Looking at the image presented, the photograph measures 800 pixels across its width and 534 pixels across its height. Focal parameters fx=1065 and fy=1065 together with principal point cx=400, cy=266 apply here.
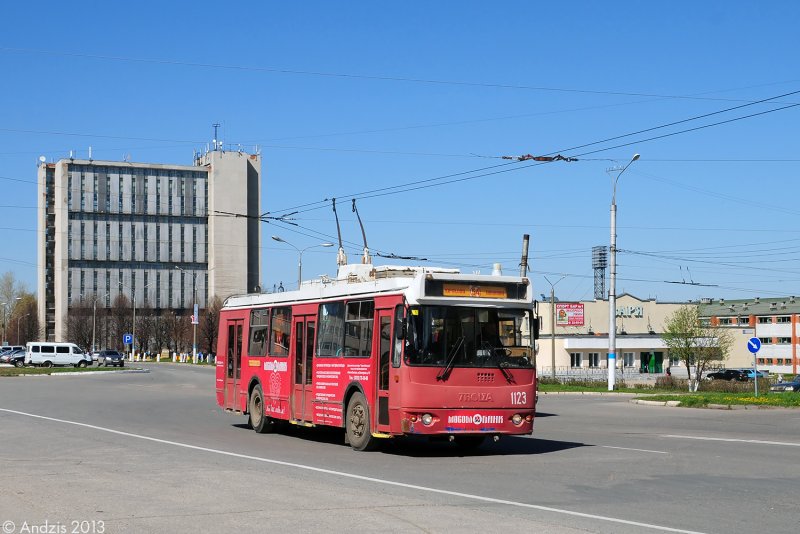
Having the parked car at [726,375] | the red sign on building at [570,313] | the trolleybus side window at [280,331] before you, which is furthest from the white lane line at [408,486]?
the red sign on building at [570,313]

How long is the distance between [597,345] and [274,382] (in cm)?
8803

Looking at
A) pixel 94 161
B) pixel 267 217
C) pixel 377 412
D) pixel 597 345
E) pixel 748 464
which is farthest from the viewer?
pixel 94 161

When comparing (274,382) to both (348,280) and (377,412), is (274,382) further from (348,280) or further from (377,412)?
(377,412)

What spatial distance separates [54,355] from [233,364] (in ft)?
222

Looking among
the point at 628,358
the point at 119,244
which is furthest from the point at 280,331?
the point at 119,244

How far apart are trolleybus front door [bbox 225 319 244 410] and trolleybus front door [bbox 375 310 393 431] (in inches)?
279

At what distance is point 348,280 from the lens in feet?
64.8

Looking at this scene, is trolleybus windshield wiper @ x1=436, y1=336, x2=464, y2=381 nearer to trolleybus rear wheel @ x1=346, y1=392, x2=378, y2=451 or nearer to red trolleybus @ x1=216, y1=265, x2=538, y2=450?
→ red trolleybus @ x1=216, y1=265, x2=538, y2=450

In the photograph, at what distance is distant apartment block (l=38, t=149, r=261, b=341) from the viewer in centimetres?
15038

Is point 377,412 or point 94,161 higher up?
point 94,161

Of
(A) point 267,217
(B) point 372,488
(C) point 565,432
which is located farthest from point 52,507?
(A) point 267,217

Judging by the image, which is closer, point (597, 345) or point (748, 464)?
point (748, 464)

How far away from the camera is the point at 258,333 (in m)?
22.8

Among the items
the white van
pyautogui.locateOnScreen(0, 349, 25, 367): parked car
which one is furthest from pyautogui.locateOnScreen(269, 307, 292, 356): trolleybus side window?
pyautogui.locateOnScreen(0, 349, 25, 367): parked car
